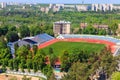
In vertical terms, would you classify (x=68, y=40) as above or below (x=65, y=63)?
below

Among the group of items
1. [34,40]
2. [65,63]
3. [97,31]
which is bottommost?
[97,31]

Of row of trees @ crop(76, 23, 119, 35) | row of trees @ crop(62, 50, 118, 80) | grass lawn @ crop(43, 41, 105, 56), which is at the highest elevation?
row of trees @ crop(62, 50, 118, 80)

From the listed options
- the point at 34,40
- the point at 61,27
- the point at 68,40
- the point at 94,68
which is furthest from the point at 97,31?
the point at 94,68

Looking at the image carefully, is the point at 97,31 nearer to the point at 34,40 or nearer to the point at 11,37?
the point at 34,40

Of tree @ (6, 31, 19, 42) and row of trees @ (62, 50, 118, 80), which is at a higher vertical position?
row of trees @ (62, 50, 118, 80)

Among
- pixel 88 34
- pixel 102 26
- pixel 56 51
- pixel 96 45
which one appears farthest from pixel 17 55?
pixel 102 26

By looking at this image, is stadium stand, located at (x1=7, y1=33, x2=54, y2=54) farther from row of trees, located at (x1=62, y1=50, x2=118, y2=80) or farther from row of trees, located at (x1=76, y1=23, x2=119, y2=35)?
row of trees, located at (x1=62, y1=50, x2=118, y2=80)

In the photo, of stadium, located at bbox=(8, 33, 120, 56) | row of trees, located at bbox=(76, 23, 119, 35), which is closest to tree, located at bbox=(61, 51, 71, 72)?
stadium, located at bbox=(8, 33, 120, 56)

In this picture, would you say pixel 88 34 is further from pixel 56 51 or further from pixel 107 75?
pixel 107 75

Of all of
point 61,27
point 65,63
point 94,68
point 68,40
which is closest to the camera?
point 94,68

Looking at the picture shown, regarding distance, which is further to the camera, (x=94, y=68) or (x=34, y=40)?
(x=34, y=40)
